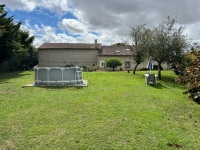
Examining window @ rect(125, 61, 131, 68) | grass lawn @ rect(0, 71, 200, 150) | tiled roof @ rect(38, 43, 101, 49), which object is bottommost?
A: grass lawn @ rect(0, 71, 200, 150)

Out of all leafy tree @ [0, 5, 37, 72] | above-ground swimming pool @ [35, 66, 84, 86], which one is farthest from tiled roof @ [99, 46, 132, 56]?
above-ground swimming pool @ [35, 66, 84, 86]

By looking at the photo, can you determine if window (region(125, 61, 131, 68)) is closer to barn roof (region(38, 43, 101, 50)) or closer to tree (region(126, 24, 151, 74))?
barn roof (region(38, 43, 101, 50))

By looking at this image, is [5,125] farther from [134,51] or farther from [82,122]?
[134,51]

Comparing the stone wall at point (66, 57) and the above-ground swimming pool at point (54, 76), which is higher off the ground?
the stone wall at point (66, 57)

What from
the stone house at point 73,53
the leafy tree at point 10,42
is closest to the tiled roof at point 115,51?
the stone house at point 73,53

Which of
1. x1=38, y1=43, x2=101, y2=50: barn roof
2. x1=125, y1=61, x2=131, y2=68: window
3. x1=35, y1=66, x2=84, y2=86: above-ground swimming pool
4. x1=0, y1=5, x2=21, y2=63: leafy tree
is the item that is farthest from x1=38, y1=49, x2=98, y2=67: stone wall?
x1=35, y1=66, x2=84, y2=86: above-ground swimming pool

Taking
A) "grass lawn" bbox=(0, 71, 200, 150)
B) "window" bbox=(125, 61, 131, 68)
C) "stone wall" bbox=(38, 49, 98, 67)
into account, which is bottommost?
"grass lawn" bbox=(0, 71, 200, 150)

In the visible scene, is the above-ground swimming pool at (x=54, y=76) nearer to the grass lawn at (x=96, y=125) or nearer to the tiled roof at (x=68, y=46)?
the grass lawn at (x=96, y=125)

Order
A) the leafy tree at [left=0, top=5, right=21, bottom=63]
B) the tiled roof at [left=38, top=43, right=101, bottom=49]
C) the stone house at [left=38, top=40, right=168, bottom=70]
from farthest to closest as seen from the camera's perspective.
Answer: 1. the tiled roof at [left=38, top=43, right=101, bottom=49]
2. the stone house at [left=38, top=40, right=168, bottom=70]
3. the leafy tree at [left=0, top=5, right=21, bottom=63]

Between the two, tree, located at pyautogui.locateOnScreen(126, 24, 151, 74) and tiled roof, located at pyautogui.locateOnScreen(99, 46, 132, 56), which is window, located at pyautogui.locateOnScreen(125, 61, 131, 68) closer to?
tiled roof, located at pyautogui.locateOnScreen(99, 46, 132, 56)

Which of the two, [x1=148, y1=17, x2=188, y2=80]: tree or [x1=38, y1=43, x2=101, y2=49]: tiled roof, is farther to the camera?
[x1=38, y1=43, x2=101, y2=49]: tiled roof

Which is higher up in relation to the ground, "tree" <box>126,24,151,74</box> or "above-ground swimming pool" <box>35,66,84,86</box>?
"tree" <box>126,24,151,74</box>

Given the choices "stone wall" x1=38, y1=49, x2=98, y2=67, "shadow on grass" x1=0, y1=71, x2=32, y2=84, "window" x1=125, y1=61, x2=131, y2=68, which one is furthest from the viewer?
"stone wall" x1=38, y1=49, x2=98, y2=67

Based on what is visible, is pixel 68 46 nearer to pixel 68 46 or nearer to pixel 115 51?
pixel 68 46
